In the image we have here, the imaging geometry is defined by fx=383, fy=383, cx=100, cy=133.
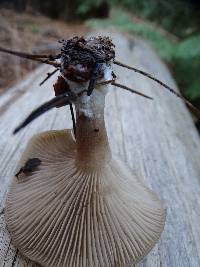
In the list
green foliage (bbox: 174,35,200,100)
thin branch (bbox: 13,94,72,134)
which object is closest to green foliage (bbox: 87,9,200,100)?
green foliage (bbox: 174,35,200,100)

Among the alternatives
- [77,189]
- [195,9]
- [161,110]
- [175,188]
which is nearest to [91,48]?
[77,189]

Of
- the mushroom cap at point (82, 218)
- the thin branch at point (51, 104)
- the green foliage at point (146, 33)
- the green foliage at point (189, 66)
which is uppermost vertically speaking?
the green foliage at point (146, 33)

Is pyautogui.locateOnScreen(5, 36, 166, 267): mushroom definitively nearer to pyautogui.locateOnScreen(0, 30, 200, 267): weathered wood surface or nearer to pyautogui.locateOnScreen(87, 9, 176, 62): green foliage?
pyautogui.locateOnScreen(0, 30, 200, 267): weathered wood surface

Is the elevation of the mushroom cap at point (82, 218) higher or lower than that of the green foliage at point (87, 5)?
lower

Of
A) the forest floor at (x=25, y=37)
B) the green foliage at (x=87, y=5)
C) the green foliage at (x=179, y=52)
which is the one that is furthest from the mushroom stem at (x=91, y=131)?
the green foliage at (x=87, y=5)

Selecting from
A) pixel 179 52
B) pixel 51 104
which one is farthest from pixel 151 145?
pixel 179 52

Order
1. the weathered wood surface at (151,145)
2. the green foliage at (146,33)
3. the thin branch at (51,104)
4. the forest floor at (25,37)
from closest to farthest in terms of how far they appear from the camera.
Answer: the thin branch at (51,104) < the weathered wood surface at (151,145) < the forest floor at (25,37) < the green foliage at (146,33)

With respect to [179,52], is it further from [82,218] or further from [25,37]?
[82,218]

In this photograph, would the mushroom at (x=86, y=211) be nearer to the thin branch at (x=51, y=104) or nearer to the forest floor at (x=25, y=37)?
the thin branch at (x=51, y=104)
